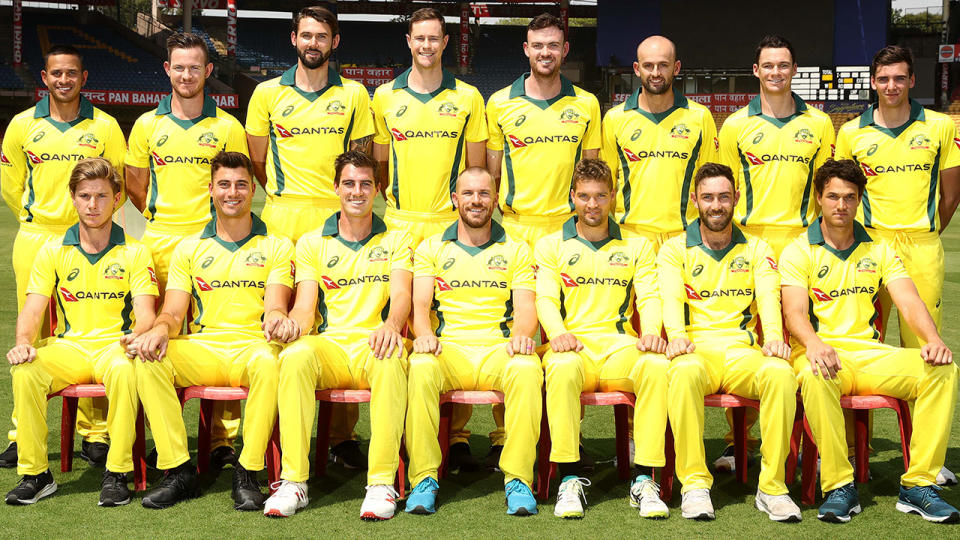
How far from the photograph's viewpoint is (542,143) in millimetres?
5016

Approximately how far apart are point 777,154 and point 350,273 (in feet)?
7.53

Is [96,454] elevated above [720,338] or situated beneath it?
situated beneath

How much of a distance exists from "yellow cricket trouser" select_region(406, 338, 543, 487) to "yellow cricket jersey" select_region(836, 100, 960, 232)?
2123 mm

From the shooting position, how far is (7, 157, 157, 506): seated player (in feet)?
13.2

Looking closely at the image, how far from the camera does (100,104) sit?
92.6 ft

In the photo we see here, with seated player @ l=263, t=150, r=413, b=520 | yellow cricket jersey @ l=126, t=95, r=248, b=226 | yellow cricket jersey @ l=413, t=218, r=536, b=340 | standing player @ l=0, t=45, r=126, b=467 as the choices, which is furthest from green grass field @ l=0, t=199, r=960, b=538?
yellow cricket jersey @ l=126, t=95, r=248, b=226

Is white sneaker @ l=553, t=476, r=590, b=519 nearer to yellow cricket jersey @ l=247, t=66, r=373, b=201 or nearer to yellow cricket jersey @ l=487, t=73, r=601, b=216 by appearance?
yellow cricket jersey @ l=487, t=73, r=601, b=216

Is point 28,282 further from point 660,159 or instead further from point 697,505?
point 697,505

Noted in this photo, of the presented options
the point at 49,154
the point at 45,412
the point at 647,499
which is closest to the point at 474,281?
the point at 647,499

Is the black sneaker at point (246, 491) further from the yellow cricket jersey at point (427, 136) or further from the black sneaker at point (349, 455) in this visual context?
the yellow cricket jersey at point (427, 136)

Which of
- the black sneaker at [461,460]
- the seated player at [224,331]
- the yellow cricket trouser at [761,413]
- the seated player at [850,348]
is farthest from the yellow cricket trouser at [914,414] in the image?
the seated player at [224,331]

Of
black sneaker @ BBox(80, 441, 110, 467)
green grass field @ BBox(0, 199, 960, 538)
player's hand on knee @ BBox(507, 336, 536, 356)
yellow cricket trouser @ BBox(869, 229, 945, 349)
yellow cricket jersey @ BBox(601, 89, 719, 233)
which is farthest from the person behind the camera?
yellow cricket jersey @ BBox(601, 89, 719, 233)

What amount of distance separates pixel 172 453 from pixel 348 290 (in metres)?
1.07

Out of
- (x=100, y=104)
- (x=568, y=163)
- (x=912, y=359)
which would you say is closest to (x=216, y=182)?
(x=568, y=163)
